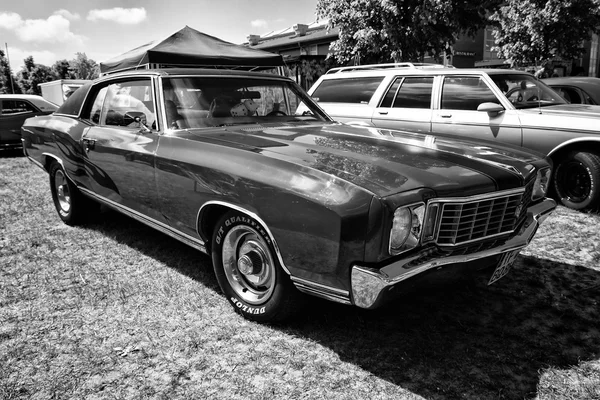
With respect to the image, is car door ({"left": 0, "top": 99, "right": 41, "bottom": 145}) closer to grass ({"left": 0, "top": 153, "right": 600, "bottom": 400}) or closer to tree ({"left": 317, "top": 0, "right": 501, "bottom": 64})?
grass ({"left": 0, "top": 153, "right": 600, "bottom": 400})

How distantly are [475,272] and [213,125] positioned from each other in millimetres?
2008

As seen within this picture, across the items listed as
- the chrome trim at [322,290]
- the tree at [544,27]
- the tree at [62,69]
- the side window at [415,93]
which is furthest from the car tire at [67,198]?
the tree at [62,69]

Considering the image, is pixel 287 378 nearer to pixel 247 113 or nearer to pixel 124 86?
pixel 247 113

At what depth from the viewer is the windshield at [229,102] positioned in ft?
11.1

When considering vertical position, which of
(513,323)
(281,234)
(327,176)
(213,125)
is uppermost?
(213,125)

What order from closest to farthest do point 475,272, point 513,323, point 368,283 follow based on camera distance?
point 368,283, point 475,272, point 513,323

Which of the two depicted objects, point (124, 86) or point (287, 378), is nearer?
point (287, 378)

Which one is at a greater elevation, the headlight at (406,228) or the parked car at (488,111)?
the parked car at (488,111)

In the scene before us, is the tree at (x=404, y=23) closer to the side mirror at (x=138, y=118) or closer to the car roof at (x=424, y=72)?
the car roof at (x=424, y=72)

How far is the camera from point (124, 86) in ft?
13.1

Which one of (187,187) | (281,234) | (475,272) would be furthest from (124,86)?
(475,272)

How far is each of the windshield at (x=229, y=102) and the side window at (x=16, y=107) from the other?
9319 millimetres

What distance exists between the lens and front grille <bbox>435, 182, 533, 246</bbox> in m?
2.34

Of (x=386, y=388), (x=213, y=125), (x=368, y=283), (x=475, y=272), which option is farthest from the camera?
(x=213, y=125)
